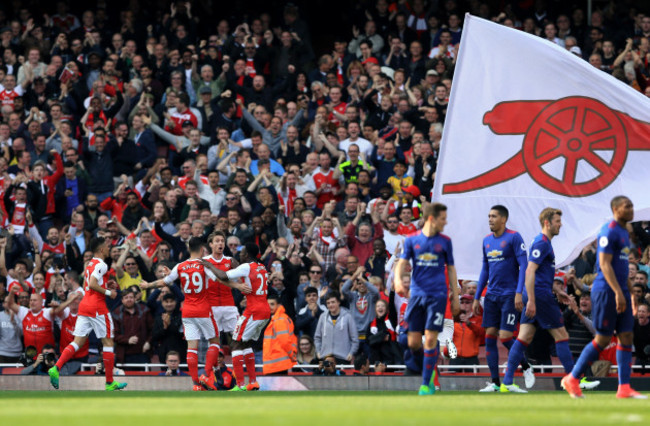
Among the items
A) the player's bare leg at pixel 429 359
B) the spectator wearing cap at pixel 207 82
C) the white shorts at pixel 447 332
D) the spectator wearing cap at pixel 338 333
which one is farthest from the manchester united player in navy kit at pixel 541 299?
the spectator wearing cap at pixel 207 82

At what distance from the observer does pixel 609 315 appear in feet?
42.8

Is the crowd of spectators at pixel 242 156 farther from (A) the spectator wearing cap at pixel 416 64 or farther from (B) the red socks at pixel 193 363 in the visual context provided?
(B) the red socks at pixel 193 363

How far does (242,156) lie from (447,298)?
9.32 m

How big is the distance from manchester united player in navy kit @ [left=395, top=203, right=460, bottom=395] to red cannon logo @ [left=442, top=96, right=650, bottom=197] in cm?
290

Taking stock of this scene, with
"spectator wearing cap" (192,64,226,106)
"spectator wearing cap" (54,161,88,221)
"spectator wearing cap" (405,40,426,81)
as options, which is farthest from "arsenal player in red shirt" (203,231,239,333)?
"spectator wearing cap" (405,40,426,81)

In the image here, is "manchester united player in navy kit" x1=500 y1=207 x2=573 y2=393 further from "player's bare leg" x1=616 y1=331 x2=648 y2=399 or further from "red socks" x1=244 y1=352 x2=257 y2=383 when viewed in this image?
"red socks" x1=244 y1=352 x2=257 y2=383

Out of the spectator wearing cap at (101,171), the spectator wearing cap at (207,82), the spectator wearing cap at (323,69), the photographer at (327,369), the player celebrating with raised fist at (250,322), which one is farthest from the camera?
the spectator wearing cap at (323,69)

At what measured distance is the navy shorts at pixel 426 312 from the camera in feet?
45.9

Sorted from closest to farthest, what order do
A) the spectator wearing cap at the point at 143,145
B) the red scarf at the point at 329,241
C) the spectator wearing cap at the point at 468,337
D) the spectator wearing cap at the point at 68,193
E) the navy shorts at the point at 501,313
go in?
the navy shorts at the point at 501,313 < the spectator wearing cap at the point at 468,337 < the red scarf at the point at 329,241 < the spectator wearing cap at the point at 68,193 < the spectator wearing cap at the point at 143,145

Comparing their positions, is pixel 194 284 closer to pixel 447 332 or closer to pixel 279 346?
pixel 279 346

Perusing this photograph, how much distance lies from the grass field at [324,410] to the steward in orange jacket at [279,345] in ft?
13.5

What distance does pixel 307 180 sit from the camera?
2272 centimetres

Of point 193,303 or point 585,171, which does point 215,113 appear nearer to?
point 193,303

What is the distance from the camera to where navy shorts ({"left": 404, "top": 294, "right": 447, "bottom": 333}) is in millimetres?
13984
